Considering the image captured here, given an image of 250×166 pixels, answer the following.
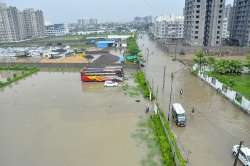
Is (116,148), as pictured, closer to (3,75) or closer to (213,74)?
(213,74)

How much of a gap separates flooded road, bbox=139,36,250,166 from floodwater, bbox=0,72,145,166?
124 inches

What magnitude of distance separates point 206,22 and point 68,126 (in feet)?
133

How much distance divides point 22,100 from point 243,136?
1908cm

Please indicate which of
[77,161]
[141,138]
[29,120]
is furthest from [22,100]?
[141,138]

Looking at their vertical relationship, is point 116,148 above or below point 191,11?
below

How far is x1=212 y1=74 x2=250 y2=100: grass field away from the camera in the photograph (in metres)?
19.9

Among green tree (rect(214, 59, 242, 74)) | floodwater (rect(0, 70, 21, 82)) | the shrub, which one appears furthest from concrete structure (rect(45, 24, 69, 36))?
green tree (rect(214, 59, 242, 74))

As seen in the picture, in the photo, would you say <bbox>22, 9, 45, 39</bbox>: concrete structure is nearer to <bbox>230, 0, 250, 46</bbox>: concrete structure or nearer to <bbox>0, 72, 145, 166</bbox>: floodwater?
<bbox>0, 72, 145, 166</bbox>: floodwater

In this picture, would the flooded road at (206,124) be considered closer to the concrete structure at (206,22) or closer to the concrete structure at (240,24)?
the concrete structure at (206,22)

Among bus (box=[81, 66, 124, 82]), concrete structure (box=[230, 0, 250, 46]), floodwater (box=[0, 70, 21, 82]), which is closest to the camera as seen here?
bus (box=[81, 66, 124, 82])

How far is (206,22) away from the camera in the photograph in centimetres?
4425

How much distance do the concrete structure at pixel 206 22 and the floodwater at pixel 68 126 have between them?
30362 mm

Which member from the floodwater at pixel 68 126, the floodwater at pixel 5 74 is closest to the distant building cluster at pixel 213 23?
the floodwater at pixel 68 126

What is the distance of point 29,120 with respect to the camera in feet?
51.2
